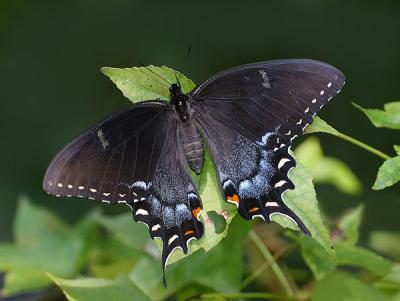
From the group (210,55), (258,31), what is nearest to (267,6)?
(258,31)

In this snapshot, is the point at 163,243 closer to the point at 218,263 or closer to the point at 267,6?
the point at 218,263

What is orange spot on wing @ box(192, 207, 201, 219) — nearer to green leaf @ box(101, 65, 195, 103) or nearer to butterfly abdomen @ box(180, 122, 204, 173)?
butterfly abdomen @ box(180, 122, 204, 173)

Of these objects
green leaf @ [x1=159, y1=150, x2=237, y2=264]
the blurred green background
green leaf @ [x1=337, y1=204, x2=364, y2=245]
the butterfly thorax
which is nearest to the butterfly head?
the butterfly thorax

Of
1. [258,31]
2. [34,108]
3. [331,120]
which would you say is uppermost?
[258,31]

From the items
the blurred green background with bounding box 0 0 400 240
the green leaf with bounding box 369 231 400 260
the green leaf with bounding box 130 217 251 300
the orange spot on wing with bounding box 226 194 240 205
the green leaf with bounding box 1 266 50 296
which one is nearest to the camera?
the orange spot on wing with bounding box 226 194 240 205

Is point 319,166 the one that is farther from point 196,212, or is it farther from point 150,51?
point 150,51
